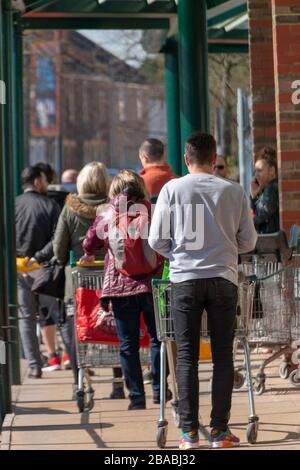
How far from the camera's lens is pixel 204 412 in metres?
Result: 9.34

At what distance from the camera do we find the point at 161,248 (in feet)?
25.0

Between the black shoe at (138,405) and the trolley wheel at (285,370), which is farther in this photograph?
the trolley wheel at (285,370)

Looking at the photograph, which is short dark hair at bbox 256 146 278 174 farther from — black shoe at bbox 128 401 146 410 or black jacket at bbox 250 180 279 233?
black shoe at bbox 128 401 146 410

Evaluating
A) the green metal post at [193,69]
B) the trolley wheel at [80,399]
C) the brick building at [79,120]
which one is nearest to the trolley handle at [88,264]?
the trolley wheel at [80,399]

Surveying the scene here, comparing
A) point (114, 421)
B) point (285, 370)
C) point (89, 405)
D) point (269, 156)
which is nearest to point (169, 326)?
point (114, 421)

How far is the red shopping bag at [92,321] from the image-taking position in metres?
9.40

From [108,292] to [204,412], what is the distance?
3.89ft

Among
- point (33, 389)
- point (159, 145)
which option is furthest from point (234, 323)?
point (33, 389)

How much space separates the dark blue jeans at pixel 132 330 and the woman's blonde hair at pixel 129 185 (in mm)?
749

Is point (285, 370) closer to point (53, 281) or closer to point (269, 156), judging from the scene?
point (269, 156)

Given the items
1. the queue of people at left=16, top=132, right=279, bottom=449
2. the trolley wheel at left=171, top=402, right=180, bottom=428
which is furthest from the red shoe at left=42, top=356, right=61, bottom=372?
the trolley wheel at left=171, top=402, right=180, bottom=428

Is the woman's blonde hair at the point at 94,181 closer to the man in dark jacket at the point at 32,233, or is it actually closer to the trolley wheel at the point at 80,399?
the trolley wheel at the point at 80,399

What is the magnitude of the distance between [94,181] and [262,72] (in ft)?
15.0

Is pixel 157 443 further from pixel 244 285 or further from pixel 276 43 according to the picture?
pixel 276 43
